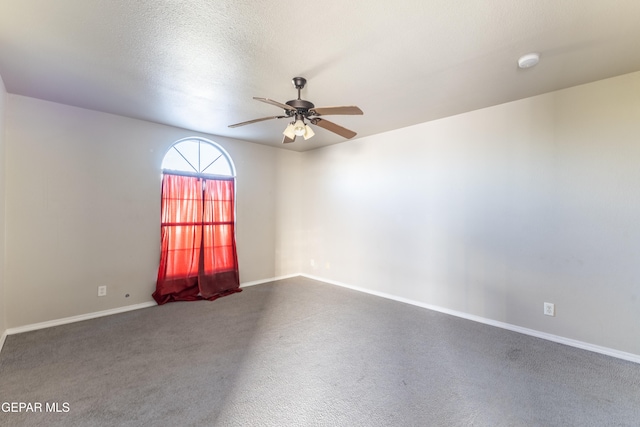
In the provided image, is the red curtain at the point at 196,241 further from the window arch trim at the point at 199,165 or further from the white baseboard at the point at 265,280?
the white baseboard at the point at 265,280

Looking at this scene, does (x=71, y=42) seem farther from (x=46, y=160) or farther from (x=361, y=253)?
(x=361, y=253)

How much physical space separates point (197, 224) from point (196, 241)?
265 mm

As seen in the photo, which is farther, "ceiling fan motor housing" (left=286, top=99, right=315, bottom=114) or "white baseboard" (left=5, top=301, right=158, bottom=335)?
"white baseboard" (left=5, top=301, right=158, bottom=335)

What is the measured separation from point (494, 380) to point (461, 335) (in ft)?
2.54

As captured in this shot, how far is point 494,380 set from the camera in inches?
81.7

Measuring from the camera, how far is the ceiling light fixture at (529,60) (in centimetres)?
211

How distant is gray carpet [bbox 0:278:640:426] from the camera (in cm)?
172

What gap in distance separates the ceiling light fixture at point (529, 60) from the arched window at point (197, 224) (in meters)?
4.04

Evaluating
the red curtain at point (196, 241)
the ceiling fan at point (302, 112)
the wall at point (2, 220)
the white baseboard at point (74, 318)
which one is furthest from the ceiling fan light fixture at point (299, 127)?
the white baseboard at point (74, 318)

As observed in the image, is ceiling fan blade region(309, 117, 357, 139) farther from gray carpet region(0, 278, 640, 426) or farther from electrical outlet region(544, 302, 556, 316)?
electrical outlet region(544, 302, 556, 316)

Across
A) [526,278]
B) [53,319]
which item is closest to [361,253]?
[526,278]

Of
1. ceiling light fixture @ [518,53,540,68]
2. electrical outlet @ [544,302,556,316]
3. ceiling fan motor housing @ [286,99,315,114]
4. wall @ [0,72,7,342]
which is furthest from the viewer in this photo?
electrical outlet @ [544,302,556,316]

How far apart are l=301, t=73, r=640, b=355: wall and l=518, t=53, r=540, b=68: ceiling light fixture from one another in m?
0.88

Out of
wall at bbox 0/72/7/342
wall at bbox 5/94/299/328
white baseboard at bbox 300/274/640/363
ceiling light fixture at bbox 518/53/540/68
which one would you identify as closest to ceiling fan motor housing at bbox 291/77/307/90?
ceiling light fixture at bbox 518/53/540/68
